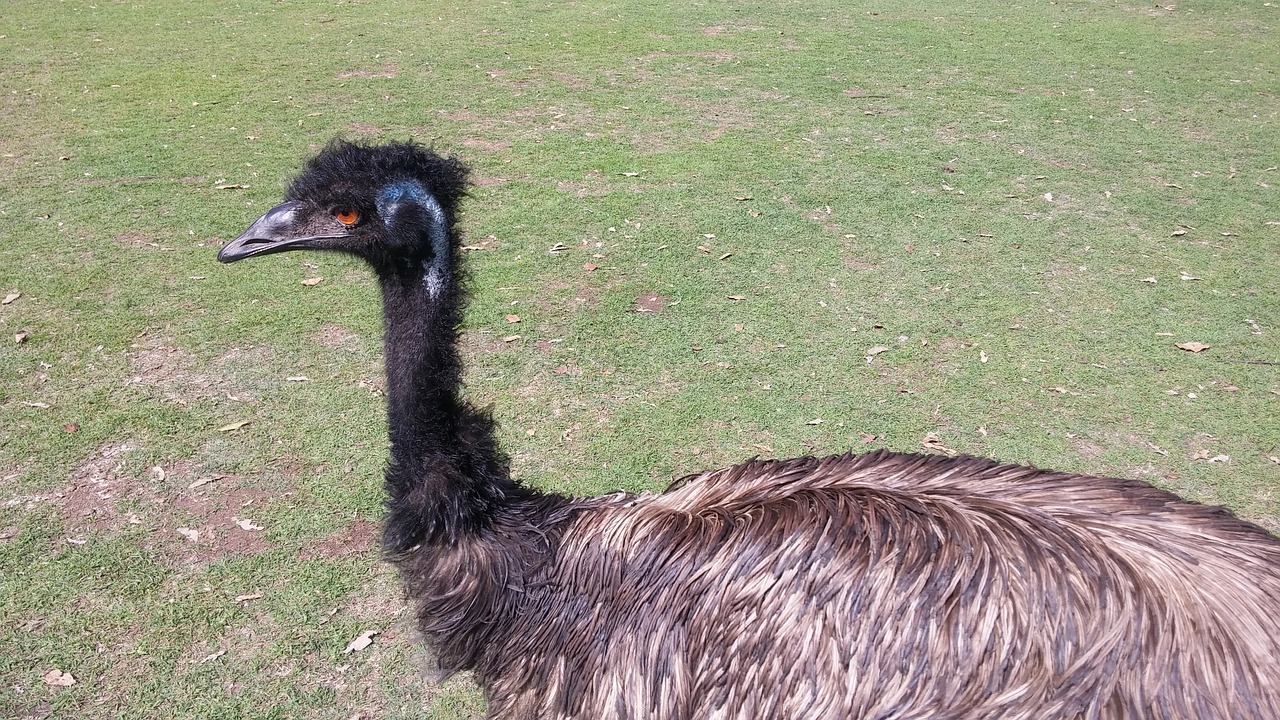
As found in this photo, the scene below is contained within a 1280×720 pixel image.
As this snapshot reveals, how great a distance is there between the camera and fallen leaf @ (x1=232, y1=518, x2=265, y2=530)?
4.24m

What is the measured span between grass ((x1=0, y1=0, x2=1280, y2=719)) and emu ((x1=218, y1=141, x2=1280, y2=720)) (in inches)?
34.4

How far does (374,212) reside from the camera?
3.01 m

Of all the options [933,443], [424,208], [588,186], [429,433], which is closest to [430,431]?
[429,433]

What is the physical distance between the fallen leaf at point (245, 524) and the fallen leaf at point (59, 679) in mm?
879

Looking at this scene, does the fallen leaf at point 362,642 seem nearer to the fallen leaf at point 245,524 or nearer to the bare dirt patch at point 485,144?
the fallen leaf at point 245,524

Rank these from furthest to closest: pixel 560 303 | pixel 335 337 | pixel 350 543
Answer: pixel 560 303
pixel 335 337
pixel 350 543

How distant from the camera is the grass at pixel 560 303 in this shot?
3967 millimetres

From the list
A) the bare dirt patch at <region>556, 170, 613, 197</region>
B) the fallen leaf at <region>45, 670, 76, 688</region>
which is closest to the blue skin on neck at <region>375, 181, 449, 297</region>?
the fallen leaf at <region>45, 670, 76, 688</region>

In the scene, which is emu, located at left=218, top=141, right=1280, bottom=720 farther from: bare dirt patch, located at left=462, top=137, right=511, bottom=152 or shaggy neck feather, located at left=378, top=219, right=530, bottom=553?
bare dirt patch, located at left=462, top=137, right=511, bottom=152

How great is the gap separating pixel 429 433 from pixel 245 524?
5.52ft

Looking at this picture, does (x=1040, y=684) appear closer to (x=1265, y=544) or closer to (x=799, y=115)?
(x=1265, y=544)

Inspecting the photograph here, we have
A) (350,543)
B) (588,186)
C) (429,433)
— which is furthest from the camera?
(588,186)

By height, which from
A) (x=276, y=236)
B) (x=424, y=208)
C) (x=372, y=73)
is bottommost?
(x=372, y=73)

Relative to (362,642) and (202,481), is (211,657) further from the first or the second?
(202,481)
